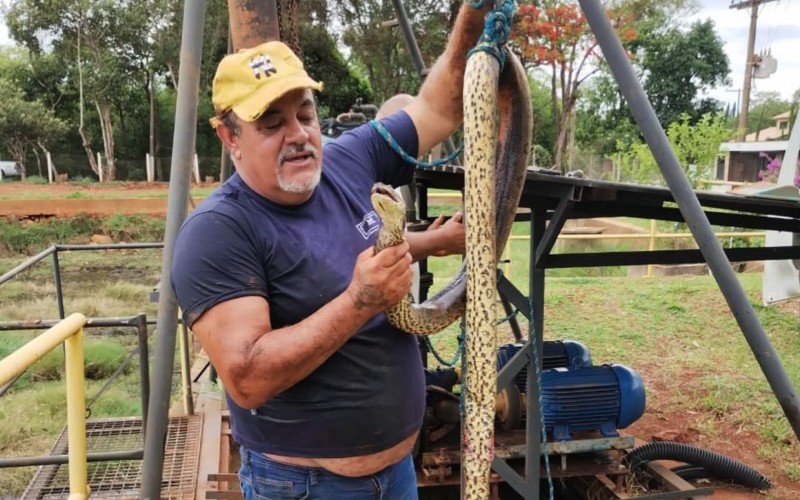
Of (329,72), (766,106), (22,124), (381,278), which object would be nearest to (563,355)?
(381,278)

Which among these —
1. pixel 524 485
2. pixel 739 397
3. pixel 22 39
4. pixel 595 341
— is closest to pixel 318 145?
pixel 524 485

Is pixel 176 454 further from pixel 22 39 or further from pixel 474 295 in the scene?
pixel 22 39

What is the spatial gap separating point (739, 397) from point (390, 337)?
555 cm

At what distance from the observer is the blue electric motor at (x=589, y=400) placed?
13.8 feet

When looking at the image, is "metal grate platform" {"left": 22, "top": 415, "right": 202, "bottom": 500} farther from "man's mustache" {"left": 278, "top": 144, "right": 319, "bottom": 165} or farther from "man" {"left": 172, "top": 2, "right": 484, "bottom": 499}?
"man's mustache" {"left": 278, "top": 144, "right": 319, "bottom": 165}

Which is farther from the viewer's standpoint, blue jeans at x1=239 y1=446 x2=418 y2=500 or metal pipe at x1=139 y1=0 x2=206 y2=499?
metal pipe at x1=139 y1=0 x2=206 y2=499

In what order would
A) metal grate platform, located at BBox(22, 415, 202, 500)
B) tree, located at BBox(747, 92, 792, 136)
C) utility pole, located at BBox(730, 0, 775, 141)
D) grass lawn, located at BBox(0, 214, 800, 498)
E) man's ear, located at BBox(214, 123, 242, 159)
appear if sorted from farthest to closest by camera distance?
tree, located at BBox(747, 92, 792, 136) → utility pole, located at BBox(730, 0, 775, 141) → grass lawn, located at BBox(0, 214, 800, 498) → metal grate platform, located at BBox(22, 415, 202, 500) → man's ear, located at BBox(214, 123, 242, 159)

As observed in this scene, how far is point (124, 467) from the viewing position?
410 centimetres

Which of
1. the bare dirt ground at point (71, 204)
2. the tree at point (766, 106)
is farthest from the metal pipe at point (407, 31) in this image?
the tree at point (766, 106)

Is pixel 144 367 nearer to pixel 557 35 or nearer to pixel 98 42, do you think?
pixel 557 35

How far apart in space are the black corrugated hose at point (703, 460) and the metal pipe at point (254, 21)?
392 centimetres

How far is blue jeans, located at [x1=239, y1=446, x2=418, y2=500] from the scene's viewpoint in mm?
1876

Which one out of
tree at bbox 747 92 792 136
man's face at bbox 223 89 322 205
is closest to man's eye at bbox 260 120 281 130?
man's face at bbox 223 89 322 205

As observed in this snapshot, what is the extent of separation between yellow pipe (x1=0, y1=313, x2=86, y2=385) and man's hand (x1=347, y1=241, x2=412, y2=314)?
0.91 meters
